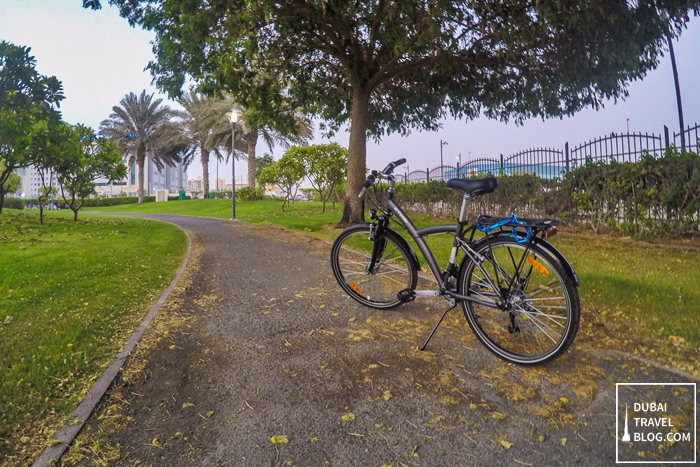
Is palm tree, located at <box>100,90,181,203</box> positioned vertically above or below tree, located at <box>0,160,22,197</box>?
above

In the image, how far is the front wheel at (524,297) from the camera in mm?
2740

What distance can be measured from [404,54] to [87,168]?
48.1 ft

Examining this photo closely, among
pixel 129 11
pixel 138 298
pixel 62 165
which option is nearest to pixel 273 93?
pixel 129 11

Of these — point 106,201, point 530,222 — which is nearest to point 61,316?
point 530,222

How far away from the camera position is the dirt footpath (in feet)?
6.65

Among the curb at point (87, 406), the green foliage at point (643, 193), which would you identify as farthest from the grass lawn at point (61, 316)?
the green foliage at point (643, 193)

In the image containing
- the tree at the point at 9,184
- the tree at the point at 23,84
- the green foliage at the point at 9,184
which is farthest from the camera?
the tree at the point at 9,184

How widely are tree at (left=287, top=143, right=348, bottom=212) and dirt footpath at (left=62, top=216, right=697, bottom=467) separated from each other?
16.7m

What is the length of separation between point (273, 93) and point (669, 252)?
11.5 meters

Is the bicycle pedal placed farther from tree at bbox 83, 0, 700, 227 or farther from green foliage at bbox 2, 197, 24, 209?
green foliage at bbox 2, 197, 24, 209

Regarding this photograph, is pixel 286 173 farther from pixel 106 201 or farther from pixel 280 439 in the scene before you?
pixel 106 201

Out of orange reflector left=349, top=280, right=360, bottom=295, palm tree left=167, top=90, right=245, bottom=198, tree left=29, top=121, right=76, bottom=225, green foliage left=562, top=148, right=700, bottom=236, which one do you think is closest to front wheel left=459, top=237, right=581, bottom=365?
orange reflector left=349, top=280, right=360, bottom=295

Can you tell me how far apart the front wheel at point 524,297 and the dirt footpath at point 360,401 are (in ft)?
0.64

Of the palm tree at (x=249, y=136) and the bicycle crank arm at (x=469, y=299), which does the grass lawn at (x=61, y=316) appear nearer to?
the bicycle crank arm at (x=469, y=299)
